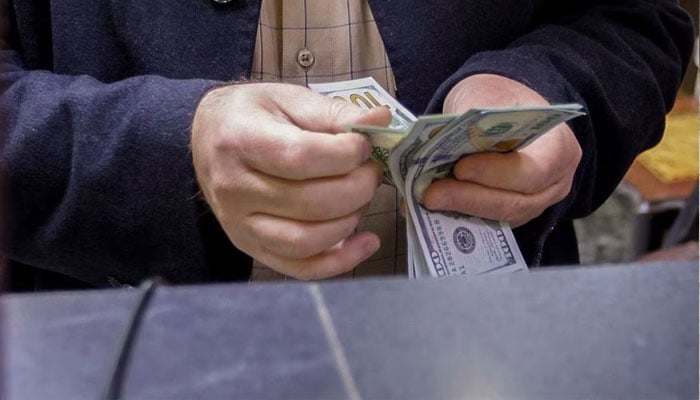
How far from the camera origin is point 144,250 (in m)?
0.88

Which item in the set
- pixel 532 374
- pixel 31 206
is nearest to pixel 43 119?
pixel 31 206

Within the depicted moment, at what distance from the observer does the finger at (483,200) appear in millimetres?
808

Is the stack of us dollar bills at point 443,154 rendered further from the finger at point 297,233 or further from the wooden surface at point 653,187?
the wooden surface at point 653,187

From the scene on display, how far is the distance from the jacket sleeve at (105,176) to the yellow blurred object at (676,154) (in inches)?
52.9

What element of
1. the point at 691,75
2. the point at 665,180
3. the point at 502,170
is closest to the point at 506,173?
the point at 502,170

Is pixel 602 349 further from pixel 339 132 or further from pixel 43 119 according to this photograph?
pixel 43 119

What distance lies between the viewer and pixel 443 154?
0.77m

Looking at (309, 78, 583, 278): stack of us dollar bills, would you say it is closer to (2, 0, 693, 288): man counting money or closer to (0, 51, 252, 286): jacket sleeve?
(2, 0, 693, 288): man counting money

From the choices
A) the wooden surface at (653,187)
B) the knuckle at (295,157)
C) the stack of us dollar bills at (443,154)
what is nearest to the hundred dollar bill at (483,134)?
the stack of us dollar bills at (443,154)

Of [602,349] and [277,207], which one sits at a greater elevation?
[602,349]

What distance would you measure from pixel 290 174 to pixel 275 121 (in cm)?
5

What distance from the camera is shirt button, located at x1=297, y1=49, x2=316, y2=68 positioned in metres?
0.97

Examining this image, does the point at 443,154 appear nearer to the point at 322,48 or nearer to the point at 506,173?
the point at 506,173

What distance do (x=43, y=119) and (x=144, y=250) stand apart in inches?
6.3
